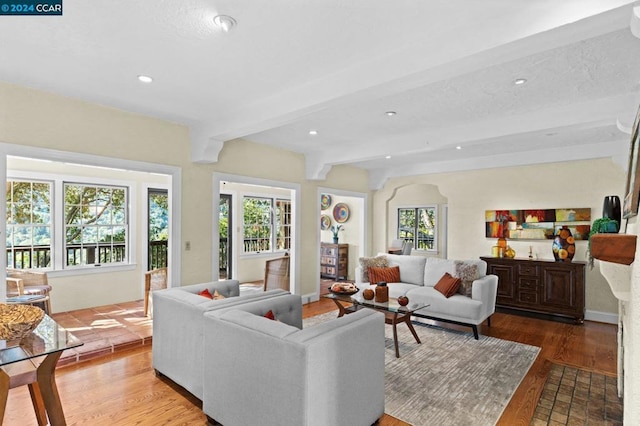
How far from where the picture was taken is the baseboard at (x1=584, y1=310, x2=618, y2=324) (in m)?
4.87

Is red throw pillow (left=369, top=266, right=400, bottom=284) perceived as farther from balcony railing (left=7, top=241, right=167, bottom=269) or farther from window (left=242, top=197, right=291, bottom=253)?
balcony railing (left=7, top=241, right=167, bottom=269)

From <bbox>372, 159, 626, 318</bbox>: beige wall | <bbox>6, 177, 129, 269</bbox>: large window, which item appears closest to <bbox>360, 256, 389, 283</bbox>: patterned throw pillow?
<bbox>372, 159, 626, 318</bbox>: beige wall

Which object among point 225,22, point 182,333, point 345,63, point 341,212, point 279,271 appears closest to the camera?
point 225,22

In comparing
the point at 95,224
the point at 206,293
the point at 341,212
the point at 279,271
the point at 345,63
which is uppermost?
the point at 345,63

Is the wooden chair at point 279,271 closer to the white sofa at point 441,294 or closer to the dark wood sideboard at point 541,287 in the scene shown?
the white sofa at point 441,294

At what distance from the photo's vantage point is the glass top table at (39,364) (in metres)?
1.68

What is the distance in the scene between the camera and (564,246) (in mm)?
5012

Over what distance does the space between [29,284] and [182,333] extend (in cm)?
301

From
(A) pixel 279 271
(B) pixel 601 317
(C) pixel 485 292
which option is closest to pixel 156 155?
(A) pixel 279 271

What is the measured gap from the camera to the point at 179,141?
4156 mm

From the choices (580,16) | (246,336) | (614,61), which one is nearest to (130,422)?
(246,336)

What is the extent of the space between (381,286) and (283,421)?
2350 millimetres

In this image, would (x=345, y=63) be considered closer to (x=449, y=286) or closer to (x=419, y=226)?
(x=449, y=286)

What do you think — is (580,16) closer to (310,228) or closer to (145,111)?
(145,111)
